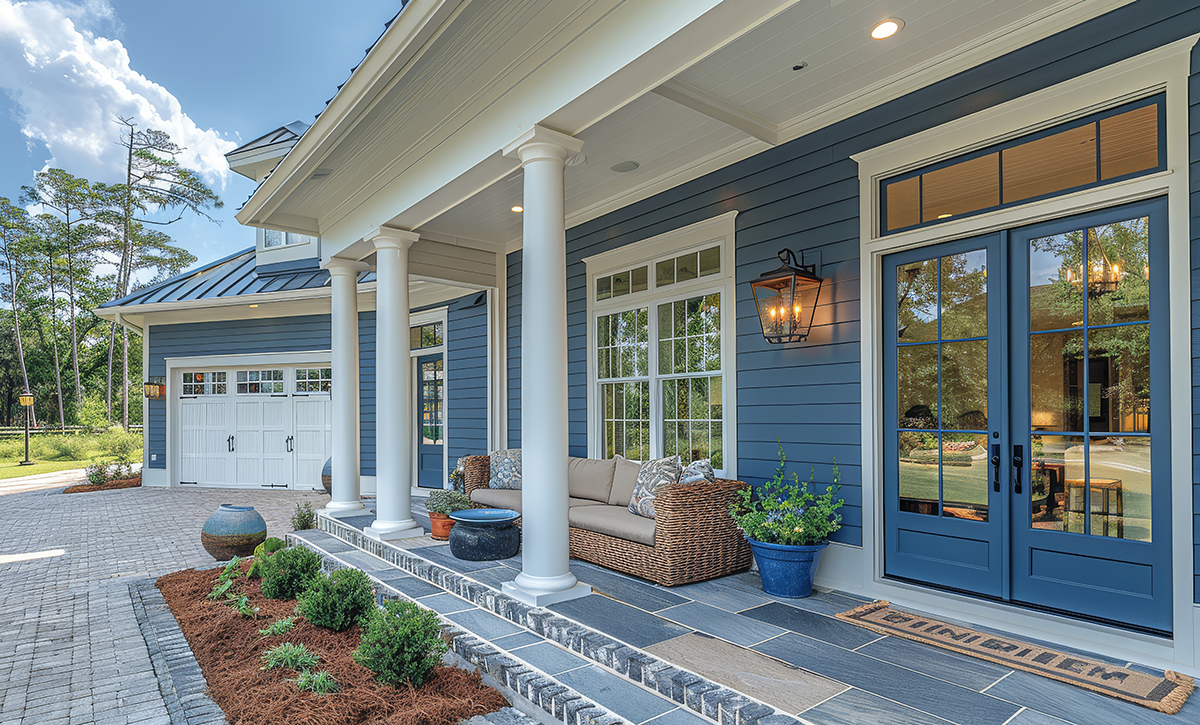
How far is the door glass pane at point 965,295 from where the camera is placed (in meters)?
3.20

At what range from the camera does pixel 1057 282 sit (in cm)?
293

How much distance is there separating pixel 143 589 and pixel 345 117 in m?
4.05

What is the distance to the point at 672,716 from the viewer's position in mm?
2229

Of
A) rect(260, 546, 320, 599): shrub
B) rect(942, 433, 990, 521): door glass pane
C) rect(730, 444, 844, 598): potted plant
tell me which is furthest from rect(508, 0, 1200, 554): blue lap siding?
rect(260, 546, 320, 599): shrub

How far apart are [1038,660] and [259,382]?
11.5 metres

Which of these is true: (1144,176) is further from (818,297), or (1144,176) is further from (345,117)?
(345,117)

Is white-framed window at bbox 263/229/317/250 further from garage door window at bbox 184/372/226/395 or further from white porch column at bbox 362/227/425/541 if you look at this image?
white porch column at bbox 362/227/425/541

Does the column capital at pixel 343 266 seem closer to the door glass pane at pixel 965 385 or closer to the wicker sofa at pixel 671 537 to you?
the wicker sofa at pixel 671 537

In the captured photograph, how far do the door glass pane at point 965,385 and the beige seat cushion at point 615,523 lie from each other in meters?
1.85

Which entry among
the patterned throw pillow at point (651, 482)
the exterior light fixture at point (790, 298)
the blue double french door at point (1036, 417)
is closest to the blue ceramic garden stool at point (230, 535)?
the patterned throw pillow at point (651, 482)

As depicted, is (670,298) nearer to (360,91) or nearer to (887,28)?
(887,28)

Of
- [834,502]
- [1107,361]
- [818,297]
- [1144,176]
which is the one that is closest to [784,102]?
[818,297]

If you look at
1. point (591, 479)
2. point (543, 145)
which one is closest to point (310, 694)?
point (591, 479)

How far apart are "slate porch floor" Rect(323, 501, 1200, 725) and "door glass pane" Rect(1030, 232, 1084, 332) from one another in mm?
1517
